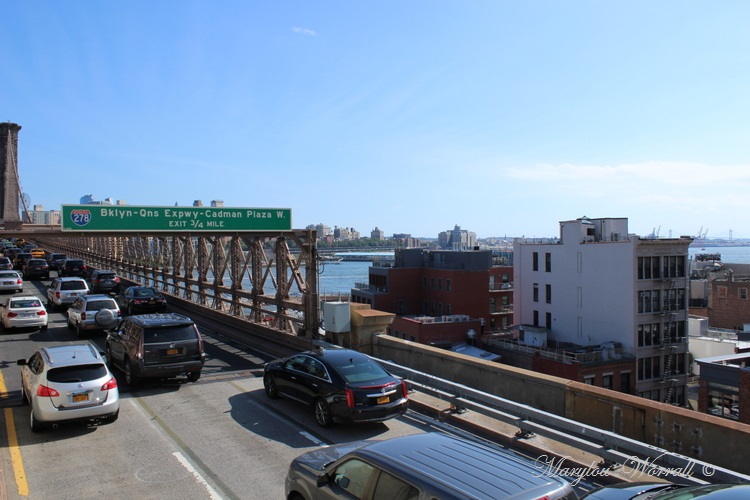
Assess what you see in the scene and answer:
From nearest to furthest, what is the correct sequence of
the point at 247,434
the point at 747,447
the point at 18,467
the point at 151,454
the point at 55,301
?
the point at 747,447, the point at 18,467, the point at 151,454, the point at 247,434, the point at 55,301

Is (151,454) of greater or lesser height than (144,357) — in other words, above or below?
below

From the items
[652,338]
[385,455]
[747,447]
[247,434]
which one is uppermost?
[385,455]

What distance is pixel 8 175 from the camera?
126m

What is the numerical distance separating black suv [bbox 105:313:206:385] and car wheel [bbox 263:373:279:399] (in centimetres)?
198

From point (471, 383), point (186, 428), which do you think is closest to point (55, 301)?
point (186, 428)

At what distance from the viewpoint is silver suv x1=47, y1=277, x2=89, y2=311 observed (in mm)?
27453

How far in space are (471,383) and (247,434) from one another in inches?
187

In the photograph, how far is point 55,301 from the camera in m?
27.8

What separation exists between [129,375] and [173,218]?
251 inches

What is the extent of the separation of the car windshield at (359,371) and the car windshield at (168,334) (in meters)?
4.76

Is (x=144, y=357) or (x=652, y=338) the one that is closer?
(x=144, y=357)

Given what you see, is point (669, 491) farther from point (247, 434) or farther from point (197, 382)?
point (197, 382)

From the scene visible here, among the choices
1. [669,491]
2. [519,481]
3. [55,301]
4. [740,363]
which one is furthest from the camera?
[740,363]

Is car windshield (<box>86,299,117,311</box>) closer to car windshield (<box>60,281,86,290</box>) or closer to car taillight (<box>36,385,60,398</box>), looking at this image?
car windshield (<box>60,281,86,290</box>)
